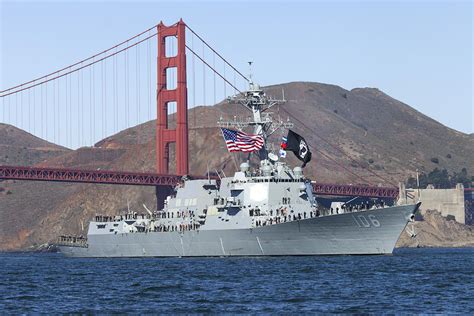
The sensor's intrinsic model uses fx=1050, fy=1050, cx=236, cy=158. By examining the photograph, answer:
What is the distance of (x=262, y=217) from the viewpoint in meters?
A: 69.1

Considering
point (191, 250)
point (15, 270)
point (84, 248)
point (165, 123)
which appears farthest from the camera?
point (165, 123)

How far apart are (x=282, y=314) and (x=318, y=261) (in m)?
24.8

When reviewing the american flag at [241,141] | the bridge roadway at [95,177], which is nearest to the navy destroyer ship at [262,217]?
the american flag at [241,141]

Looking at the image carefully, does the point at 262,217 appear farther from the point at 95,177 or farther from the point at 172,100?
the point at 172,100

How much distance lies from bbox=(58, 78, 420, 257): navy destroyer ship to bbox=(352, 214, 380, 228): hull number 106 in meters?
0.06

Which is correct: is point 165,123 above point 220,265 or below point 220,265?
above

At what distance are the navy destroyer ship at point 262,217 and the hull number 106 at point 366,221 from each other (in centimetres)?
6

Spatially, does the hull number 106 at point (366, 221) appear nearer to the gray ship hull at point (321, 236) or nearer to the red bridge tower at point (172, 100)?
the gray ship hull at point (321, 236)

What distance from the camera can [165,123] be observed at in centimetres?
12731

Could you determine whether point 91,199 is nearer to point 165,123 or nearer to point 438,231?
point 165,123

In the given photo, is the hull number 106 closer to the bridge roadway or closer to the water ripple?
the water ripple

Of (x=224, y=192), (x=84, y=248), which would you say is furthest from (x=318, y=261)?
(x=84, y=248)

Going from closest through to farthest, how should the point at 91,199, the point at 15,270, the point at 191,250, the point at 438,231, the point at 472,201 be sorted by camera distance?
the point at 15,270 < the point at 191,250 < the point at 438,231 < the point at 472,201 < the point at 91,199

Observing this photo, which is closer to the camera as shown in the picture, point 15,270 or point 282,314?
point 282,314
